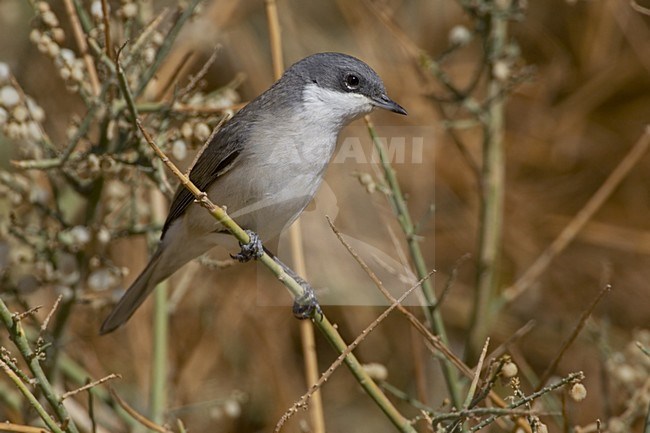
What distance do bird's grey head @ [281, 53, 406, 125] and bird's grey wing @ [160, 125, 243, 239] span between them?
0.25 meters

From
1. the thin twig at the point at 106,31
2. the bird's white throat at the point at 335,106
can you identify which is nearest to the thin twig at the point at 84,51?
the thin twig at the point at 106,31

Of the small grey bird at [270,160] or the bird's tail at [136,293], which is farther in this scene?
the bird's tail at [136,293]

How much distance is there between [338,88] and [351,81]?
45 millimetres

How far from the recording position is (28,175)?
2.95 m

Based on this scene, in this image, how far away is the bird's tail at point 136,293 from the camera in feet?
9.34

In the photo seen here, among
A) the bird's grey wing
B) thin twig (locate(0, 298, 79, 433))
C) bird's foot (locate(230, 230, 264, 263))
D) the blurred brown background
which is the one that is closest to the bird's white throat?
the bird's grey wing

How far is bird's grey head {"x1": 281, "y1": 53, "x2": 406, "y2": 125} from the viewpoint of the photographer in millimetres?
2658

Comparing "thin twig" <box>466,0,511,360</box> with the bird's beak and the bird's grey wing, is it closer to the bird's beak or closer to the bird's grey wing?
the bird's beak

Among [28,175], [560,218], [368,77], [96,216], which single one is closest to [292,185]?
[368,77]

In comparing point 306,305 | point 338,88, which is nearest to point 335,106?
point 338,88

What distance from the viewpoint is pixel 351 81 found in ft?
8.96

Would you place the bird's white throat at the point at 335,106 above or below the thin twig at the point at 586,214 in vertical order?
above

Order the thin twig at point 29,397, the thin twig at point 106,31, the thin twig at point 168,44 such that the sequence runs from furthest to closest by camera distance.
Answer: the thin twig at point 168,44 → the thin twig at point 106,31 → the thin twig at point 29,397

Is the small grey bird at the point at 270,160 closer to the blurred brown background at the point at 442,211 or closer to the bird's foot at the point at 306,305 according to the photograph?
the bird's foot at the point at 306,305
